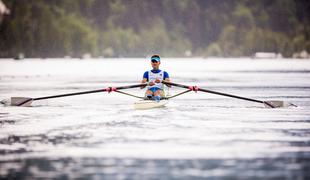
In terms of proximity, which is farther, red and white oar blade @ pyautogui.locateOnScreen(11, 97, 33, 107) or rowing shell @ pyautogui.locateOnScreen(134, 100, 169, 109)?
red and white oar blade @ pyautogui.locateOnScreen(11, 97, 33, 107)

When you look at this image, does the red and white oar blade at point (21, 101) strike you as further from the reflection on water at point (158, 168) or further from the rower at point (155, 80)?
the reflection on water at point (158, 168)

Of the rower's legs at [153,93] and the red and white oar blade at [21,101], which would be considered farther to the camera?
the red and white oar blade at [21,101]

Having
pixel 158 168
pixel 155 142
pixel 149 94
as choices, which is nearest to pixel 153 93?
pixel 149 94

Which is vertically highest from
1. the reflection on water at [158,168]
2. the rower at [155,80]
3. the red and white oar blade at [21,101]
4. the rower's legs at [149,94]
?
the rower at [155,80]

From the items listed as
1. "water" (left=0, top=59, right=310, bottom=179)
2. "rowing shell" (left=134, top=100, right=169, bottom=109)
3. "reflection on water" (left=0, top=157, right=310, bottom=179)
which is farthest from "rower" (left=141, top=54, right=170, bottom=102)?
Answer: "reflection on water" (left=0, top=157, right=310, bottom=179)

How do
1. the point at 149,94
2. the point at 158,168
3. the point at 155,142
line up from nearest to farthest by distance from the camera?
the point at 158,168 → the point at 155,142 → the point at 149,94

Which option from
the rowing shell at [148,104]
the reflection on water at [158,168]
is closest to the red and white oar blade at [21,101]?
the rowing shell at [148,104]

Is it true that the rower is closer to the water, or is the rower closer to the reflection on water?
the water

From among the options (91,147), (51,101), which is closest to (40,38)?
(51,101)

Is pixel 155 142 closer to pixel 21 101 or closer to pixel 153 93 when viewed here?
pixel 153 93

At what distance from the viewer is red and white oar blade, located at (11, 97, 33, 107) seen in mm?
23094

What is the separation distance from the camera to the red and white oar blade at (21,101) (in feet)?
75.8

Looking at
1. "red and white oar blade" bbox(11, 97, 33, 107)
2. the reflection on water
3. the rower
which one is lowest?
the reflection on water

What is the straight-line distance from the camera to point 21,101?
75.8 feet
